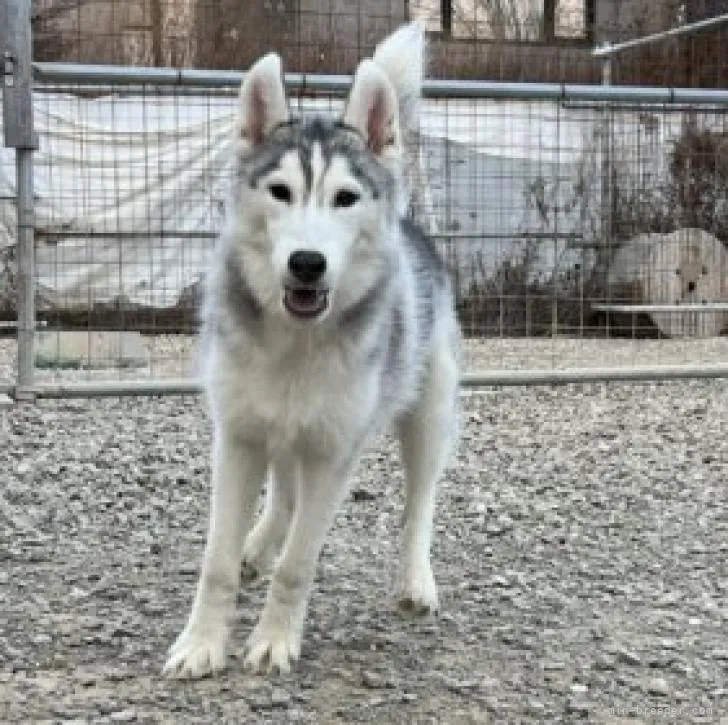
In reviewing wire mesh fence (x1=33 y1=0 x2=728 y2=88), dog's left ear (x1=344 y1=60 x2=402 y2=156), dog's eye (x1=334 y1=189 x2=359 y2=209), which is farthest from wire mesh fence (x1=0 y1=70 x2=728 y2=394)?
dog's eye (x1=334 y1=189 x2=359 y2=209)

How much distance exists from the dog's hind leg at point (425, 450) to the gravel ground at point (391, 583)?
0.54ft

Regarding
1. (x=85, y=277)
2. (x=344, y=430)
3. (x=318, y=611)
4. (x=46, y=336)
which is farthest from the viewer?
(x=85, y=277)

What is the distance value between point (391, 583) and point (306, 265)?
121 centimetres

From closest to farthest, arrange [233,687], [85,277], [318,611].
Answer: [233,687] → [318,611] → [85,277]

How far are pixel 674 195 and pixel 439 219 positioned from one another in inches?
89.3

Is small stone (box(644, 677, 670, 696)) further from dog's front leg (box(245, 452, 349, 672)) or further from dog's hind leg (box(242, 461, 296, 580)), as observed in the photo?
dog's hind leg (box(242, 461, 296, 580))

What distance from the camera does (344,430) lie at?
2.89 meters

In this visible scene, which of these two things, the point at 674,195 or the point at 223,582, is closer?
the point at 223,582

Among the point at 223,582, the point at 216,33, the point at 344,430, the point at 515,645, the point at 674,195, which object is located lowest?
the point at 515,645

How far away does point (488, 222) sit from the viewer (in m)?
9.30

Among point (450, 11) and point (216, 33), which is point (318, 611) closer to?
point (216, 33)

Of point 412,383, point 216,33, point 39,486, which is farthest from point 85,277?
point 412,383

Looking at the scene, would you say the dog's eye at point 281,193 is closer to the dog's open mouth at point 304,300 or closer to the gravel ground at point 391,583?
the dog's open mouth at point 304,300

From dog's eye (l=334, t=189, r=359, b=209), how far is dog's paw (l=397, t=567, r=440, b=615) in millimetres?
1060
